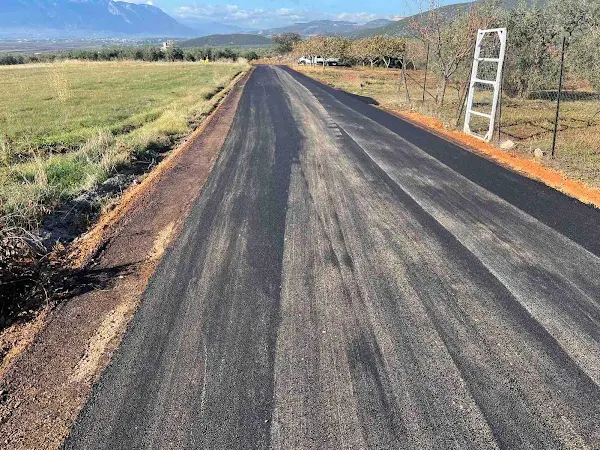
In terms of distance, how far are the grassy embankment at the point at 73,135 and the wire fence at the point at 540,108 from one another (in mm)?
9444

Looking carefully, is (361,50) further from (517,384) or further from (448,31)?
(517,384)

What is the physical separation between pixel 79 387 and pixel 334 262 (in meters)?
2.76

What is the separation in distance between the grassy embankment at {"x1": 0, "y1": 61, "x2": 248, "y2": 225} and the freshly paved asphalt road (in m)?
2.82

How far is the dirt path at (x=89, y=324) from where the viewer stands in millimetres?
2814

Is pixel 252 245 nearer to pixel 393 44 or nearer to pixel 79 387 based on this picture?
pixel 79 387

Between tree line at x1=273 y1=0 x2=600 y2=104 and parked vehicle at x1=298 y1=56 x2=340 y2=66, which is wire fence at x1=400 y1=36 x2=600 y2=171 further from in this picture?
parked vehicle at x1=298 y1=56 x2=340 y2=66

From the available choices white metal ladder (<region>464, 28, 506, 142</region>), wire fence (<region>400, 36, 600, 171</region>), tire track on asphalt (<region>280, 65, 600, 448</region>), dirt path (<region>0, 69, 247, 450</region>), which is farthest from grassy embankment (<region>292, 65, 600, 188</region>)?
dirt path (<region>0, 69, 247, 450</region>)

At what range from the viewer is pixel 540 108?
18.0 meters

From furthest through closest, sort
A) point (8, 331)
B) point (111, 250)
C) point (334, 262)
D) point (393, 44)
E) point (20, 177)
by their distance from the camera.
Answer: point (393, 44)
point (20, 177)
point (111, 250)
point (334, 262)
point (8, 331)

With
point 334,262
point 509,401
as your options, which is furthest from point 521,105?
point 509,401

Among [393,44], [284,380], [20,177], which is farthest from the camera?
[393,44]

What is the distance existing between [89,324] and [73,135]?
36.6ft

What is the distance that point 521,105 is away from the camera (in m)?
19.1

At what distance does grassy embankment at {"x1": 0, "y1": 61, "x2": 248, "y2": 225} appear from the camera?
7203 millimetres
